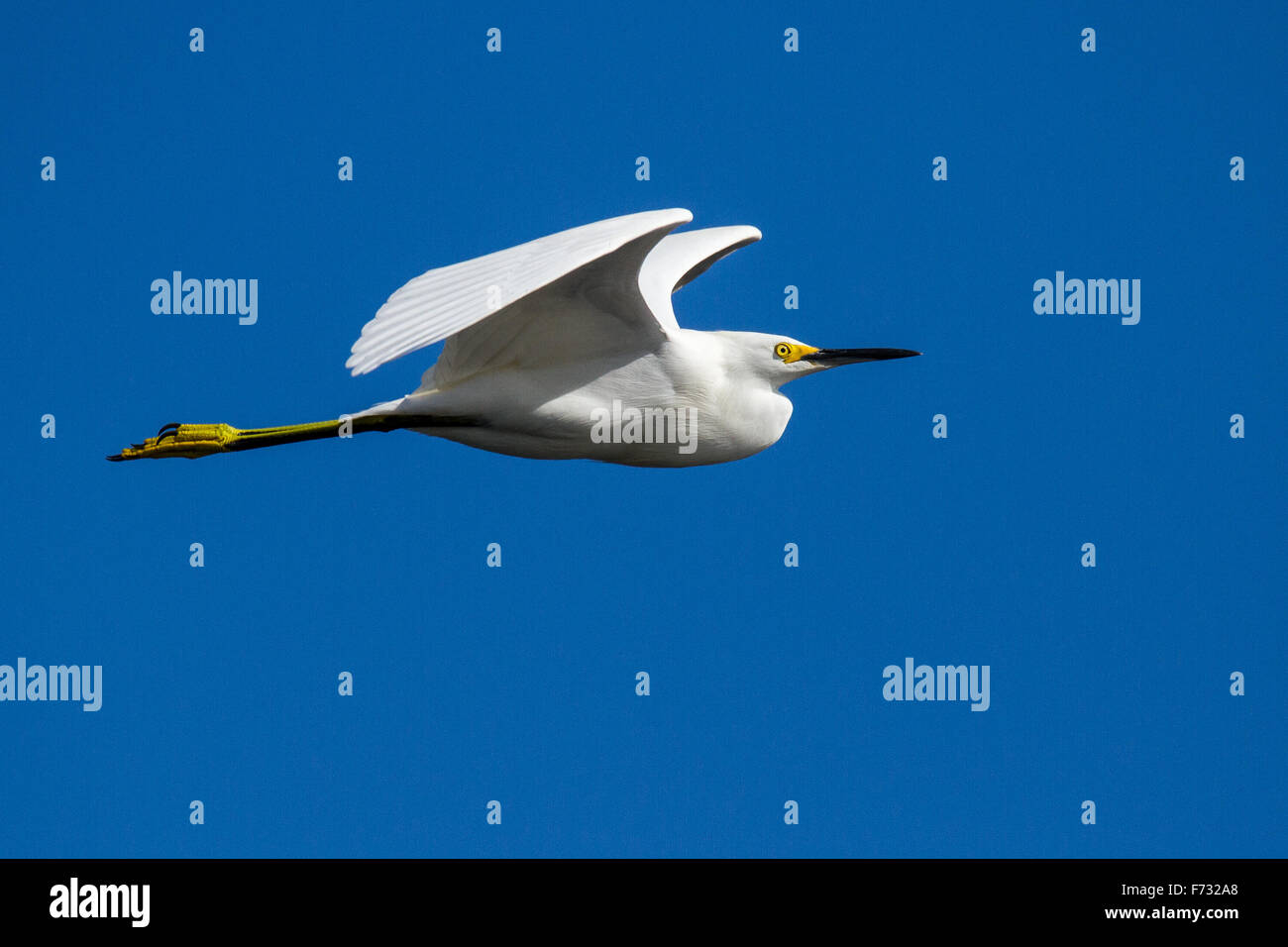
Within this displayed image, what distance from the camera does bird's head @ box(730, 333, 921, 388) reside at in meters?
9.85

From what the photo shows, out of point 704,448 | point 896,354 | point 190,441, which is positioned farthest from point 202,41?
point 896,354

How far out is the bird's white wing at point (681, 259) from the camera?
10.3m

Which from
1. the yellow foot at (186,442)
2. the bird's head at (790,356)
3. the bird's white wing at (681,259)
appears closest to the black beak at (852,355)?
the bird's head at (790,356)

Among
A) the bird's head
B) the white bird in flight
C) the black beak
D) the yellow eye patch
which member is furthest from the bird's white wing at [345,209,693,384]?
the black beak

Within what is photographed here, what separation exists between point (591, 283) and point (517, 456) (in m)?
1.30

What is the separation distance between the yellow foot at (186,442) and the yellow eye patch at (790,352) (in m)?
3.26

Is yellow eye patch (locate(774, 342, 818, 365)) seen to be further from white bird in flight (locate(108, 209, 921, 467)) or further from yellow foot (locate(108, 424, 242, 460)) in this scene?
yellow foot (locate(108, 424, 242, 460))

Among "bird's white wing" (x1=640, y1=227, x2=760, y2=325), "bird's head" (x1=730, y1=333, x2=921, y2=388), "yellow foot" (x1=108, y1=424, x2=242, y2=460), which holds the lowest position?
"yellow foot" (x1=108, y1=424, x2=242, y2=460)

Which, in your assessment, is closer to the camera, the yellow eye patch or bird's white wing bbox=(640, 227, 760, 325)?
the yellow eye patch

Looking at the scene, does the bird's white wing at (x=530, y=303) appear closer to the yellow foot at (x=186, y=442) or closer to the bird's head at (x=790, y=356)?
the bird's head at (x=790, y=356)

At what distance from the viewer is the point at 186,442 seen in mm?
9781

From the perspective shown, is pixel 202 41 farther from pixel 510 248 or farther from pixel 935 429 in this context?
pixel 935 429

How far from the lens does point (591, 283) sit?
28.8 feet

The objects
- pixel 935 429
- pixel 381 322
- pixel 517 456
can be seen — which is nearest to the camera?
pixel 381 322
